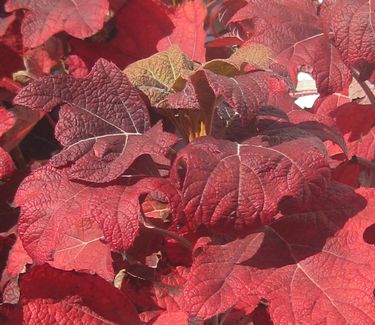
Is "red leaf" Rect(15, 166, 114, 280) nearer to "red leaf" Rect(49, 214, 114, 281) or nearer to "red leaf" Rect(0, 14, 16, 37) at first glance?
"red leaf" Rect(49, 214, 114, 281)

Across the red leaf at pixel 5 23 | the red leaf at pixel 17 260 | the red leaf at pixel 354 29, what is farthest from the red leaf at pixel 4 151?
the red leaf at pixel 354 29

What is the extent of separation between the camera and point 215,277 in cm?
122

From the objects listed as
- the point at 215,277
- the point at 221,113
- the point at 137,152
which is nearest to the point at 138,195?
the point at 137,152

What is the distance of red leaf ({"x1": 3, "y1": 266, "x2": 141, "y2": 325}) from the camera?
1282 millimetres

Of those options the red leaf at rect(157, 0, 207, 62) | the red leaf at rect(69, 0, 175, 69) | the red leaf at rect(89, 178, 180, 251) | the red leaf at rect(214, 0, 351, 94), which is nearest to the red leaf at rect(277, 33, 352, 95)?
the red leaf at rect(214, 0, 351, 94)

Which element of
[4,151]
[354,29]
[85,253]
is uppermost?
[354,29]

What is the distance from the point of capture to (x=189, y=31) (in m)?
1.71

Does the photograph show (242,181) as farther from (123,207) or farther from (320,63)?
(320,63)

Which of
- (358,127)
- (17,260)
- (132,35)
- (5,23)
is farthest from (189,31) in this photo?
(17,260)

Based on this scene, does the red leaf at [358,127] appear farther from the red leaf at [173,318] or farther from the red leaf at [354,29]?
the red leaf at [173,318]

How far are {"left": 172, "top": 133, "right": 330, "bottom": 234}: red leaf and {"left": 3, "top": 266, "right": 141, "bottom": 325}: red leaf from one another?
0.26 m

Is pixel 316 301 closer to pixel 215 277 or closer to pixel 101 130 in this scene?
pixel 215 277

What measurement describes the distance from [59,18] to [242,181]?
619 millimetres

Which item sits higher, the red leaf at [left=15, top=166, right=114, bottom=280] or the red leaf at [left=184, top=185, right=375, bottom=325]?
the red leaf at [left=15, top=166, right=114, bottom=280]
